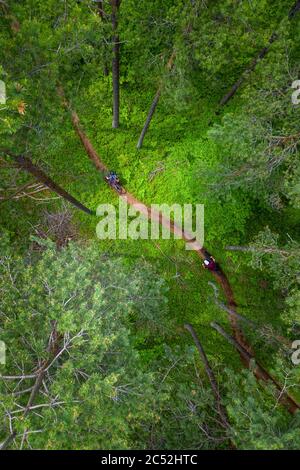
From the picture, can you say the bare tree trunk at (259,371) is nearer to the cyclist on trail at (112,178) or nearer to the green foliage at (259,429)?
the green foliage at (259,429)

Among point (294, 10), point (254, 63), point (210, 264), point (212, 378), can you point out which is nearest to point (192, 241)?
point (210, 264)

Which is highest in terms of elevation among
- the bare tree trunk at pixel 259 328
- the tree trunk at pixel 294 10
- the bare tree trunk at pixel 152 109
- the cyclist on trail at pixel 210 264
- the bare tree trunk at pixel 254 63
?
the tree trunk at pixel 294 10

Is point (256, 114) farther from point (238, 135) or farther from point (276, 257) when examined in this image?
point (276, 257)

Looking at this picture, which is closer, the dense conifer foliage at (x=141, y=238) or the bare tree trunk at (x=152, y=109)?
the dense conifer foliage at (x=141, y=238)

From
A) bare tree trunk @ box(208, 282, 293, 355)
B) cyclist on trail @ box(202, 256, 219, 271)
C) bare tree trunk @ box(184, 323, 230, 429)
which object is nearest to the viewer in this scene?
bare tree trunk @ box(184, 323, 230, 429)

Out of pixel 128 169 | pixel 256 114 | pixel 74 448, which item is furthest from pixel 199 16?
pixel 74 448

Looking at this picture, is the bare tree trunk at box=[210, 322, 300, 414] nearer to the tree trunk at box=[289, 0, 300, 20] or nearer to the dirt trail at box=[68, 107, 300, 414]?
the dirt trail at box=[68, 107, 300, 414]

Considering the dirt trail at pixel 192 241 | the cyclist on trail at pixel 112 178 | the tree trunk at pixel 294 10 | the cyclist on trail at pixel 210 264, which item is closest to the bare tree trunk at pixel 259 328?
the dirt trail at pixel 192 241

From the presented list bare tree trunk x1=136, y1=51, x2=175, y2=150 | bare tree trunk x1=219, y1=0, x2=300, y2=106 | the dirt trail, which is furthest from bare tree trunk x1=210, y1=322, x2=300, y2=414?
bare tree trunk x1=219, y1=0, x2=300, y2=106
